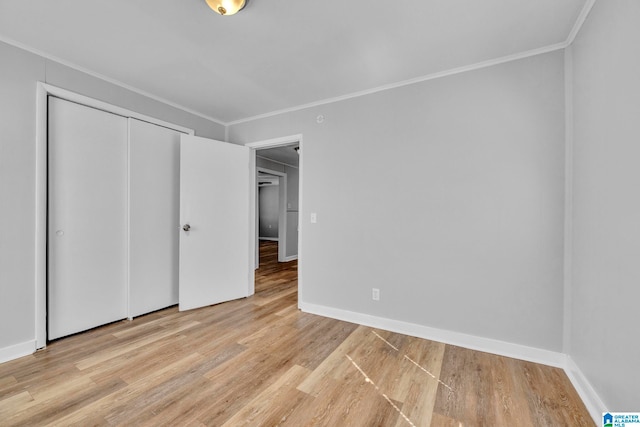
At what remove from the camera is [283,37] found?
1.89 m

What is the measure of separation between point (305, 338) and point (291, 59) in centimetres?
243

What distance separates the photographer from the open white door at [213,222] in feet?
10.0

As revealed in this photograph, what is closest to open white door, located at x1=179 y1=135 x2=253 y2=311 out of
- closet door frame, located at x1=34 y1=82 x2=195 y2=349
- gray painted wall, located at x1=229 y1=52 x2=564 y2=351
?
gray painted wall, located at x1=229 y1=52 x2=564 y2=351

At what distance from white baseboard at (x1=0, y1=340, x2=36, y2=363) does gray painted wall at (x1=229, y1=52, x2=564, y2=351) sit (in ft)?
7.66

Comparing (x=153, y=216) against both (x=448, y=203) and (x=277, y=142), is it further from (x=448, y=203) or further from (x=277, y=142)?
(x=448, y=203)

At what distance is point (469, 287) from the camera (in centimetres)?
223

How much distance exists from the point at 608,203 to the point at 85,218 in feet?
12.7

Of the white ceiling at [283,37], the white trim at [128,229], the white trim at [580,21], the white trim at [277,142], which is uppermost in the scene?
the white ceiling at [283,37]

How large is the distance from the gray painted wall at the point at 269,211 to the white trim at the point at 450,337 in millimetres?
7147

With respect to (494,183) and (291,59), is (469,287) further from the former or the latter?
(291,59)

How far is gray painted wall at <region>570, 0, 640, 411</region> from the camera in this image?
46.7 inches

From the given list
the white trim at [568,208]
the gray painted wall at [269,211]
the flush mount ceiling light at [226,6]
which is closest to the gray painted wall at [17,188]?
the flush mount ceiling light at [226,6]

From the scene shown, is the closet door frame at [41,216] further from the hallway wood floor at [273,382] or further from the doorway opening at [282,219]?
the doorway opening at [282,219]

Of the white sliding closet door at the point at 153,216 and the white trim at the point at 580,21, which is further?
the white sliding closet door at the point at 153,216
